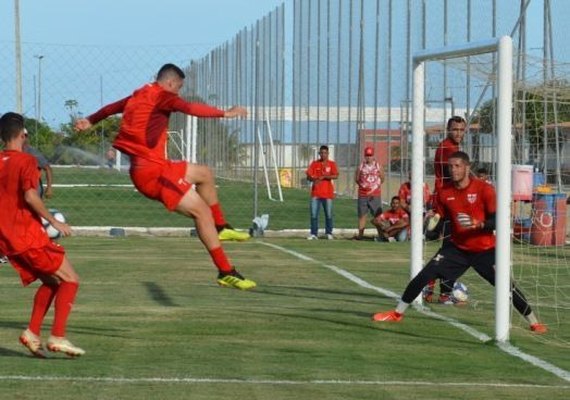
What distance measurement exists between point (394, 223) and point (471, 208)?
14.8 metres

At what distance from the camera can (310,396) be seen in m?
9.24

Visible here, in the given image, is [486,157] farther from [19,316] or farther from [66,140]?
[66,140]

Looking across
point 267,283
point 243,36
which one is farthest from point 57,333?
point 243,36

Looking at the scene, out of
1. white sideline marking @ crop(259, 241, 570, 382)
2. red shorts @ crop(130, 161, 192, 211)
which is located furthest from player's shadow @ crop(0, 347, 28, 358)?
white sideline marking @ crop(259, 241, 570, 382)

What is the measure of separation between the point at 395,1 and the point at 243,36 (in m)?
13.7

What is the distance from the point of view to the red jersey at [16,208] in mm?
10492

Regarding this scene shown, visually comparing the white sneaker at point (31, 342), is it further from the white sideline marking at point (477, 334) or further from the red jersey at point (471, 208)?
the red jersey at point (471, 208)

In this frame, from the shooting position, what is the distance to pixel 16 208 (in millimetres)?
10555

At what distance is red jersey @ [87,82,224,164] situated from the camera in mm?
12641

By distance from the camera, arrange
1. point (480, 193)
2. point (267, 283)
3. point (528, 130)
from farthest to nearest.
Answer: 1. point (528, 130)
2. point (267, 283)
3. point (480, 193)

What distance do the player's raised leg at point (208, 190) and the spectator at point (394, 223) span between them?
48.9 ft

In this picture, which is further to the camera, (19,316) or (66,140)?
(66,140)

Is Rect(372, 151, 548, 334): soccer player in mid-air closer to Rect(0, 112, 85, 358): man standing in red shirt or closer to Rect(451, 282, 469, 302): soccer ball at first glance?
Rect(451, 282, 469, 302): soccer ball

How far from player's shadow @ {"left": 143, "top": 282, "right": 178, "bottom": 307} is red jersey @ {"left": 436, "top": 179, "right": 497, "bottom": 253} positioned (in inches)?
122
